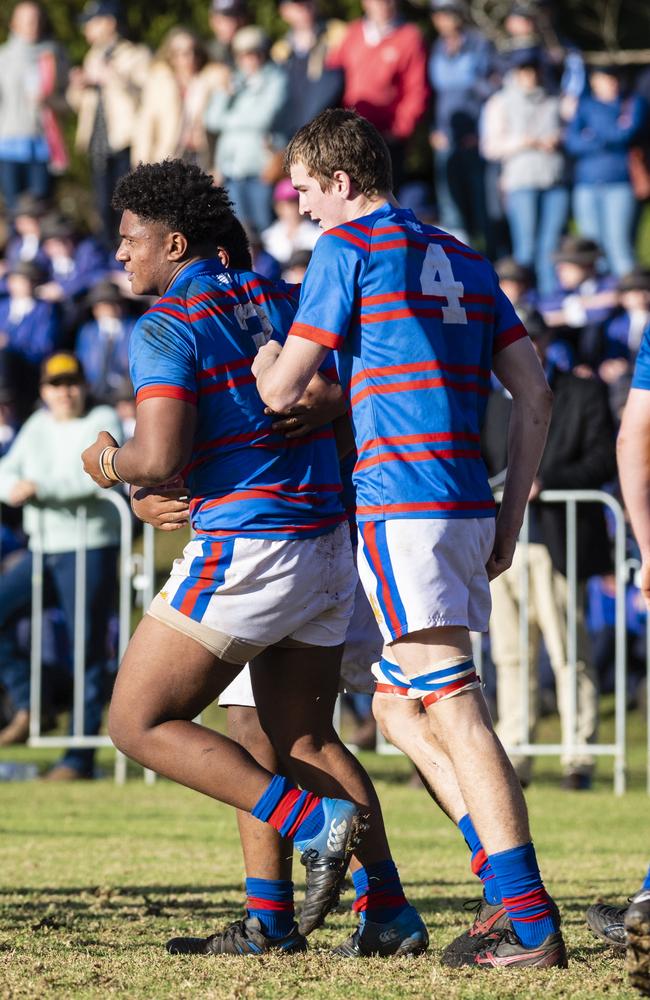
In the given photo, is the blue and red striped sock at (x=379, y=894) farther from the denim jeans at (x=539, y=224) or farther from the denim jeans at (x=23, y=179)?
the denim jeans at (x=23, y=179)

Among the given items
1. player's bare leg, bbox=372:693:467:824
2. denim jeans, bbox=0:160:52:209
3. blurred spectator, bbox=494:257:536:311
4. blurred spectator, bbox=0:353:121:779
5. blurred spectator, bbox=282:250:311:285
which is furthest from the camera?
denim jeans, bbox=0:160:52:209

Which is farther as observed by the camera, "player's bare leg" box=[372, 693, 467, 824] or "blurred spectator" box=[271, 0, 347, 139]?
"blurred spectator" box=[271, 0, 347, 139]

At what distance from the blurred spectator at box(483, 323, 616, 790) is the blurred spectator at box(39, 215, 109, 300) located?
665cm

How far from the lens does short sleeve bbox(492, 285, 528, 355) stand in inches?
180

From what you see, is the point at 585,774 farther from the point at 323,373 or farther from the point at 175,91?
the point at 175,91

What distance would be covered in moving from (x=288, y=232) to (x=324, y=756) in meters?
10.6

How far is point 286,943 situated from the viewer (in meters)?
4.74

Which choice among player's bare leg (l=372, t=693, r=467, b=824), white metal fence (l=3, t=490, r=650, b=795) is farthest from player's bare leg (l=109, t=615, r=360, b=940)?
white metal fence (l=3, t=490, r=650, b=795)

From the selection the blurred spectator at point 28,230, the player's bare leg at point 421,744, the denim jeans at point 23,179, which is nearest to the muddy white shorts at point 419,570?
the player's bare leg at point 421,744

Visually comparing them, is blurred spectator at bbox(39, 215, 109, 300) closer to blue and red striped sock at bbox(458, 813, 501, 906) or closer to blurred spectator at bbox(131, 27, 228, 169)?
blurred spectator at bbox(131, 27, 228, 169)

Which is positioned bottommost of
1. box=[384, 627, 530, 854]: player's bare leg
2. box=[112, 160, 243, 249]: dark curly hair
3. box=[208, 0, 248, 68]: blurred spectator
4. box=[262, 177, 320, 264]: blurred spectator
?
box=[384, 627, 530, 854]: player's bare leg

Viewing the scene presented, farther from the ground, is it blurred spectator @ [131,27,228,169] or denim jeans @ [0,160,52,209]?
blurred spectator @ [131,27,228,169]

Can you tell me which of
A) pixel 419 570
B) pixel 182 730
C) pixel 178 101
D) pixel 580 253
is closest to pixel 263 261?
pixel 580 253

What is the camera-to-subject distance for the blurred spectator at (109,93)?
56.1ft
